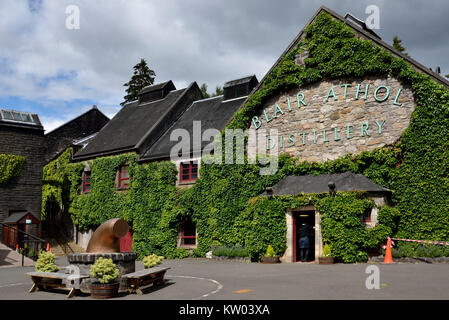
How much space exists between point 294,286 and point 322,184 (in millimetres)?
9017

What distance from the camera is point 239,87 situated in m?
29.5

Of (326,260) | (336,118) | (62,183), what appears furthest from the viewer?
(62,183)

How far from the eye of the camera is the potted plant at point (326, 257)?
55.9 ft

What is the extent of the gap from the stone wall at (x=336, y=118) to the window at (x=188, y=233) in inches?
254

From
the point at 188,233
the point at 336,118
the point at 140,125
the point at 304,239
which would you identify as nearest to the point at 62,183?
the point at 140,125

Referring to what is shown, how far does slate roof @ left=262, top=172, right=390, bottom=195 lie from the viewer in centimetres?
1848

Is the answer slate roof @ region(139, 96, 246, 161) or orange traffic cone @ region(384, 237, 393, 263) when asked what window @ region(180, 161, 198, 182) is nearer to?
slate roof @ region(139, 96, 246, 161)

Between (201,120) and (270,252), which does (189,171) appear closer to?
(201,120)

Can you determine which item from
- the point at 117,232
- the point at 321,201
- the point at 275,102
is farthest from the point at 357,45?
the point at 117,232

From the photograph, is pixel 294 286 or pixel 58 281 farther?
pixel 58 281

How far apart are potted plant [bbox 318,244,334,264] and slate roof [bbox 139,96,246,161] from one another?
402 inches

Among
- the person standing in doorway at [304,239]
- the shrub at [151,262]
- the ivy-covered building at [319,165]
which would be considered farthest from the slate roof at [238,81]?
the shrub at [151,262]
